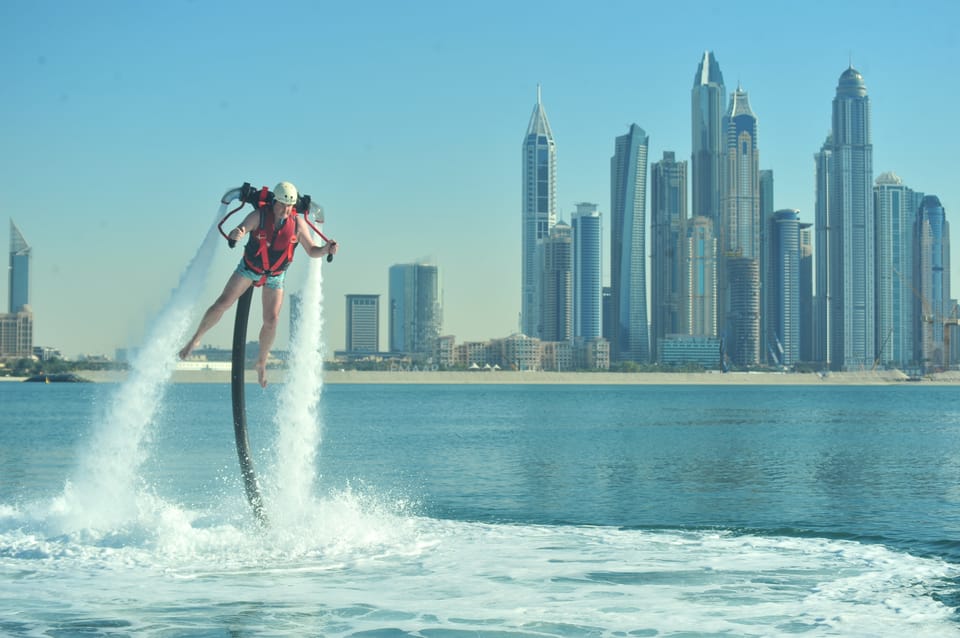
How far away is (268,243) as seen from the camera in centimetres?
1895

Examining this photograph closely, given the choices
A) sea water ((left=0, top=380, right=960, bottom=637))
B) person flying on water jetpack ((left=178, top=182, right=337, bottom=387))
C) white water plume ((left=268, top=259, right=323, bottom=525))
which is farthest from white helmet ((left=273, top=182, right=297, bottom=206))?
sea water ((left=0, top=380, right=960, bottom=637))

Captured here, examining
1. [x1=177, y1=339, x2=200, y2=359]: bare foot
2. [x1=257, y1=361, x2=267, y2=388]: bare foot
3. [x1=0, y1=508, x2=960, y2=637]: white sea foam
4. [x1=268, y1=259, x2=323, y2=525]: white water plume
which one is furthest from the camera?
[x1=268, y1=259, x2=323, y2=525]: white water plume

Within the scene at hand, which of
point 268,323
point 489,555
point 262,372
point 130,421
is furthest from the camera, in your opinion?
point 489,555

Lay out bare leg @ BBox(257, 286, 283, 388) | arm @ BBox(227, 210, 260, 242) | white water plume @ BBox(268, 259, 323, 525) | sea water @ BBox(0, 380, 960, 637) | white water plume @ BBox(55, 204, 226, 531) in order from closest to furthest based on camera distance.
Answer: sea water @ BBox(0, 380, 960, 637) → arm @ BBox(227, 210, 260, 242) → bare leg @ BBox(257, 286, 283, 388) → white water plume @ BBox(55, 204, 226, 531) → white water plume @ BBox(268, 259, 323, 525)

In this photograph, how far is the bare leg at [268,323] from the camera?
19.7 metres

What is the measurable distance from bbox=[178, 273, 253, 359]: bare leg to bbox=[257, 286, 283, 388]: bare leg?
0.43 meters

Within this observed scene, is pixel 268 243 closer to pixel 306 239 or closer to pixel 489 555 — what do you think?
pixel 306 239

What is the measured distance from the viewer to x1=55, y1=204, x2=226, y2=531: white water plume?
811 inches

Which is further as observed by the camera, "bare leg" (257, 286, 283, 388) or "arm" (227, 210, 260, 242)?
"bare leg" (257, 286, 283, 388)

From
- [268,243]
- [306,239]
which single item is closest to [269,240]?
[268,243]

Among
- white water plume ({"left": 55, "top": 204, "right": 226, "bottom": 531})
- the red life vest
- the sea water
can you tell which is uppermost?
the red life vest

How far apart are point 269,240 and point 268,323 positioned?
180cm

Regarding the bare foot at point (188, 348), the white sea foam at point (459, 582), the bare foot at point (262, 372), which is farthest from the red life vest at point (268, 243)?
the white sea foam at point (459, 582)

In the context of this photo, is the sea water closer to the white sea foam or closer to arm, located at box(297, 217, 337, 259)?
the white sea foam
